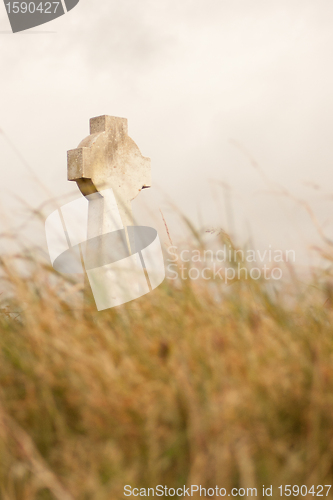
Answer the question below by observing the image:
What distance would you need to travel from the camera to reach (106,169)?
15.5ft

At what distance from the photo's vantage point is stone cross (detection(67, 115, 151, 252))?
459 cm

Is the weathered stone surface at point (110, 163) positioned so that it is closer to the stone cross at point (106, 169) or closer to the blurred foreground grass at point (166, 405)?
the stone cross at point (106, 169)

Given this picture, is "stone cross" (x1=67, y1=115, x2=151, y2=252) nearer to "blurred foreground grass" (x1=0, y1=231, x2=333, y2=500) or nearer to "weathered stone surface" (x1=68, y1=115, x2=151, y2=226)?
"weathered stone surface" (x1=68, y1=115, x2=151, y2=226)

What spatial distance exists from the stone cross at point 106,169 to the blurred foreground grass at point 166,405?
107 inches

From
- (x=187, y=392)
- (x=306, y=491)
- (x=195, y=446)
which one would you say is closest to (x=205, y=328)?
(x=187, y=392)

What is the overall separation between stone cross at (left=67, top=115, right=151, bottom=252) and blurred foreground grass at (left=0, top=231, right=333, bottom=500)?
271 cm

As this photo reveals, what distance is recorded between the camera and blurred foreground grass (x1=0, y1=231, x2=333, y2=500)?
51.8 inches

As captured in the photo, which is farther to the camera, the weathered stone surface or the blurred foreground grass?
the weathered stone surface

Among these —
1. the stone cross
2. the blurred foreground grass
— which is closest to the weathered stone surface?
the stone cross

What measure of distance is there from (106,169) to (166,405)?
358cm

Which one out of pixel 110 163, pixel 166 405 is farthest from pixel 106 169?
pixel 166 405

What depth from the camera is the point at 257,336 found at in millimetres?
1681

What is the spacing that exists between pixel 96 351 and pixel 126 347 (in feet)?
0.34

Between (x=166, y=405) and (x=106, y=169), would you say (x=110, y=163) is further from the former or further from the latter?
(x=166, y=405)
